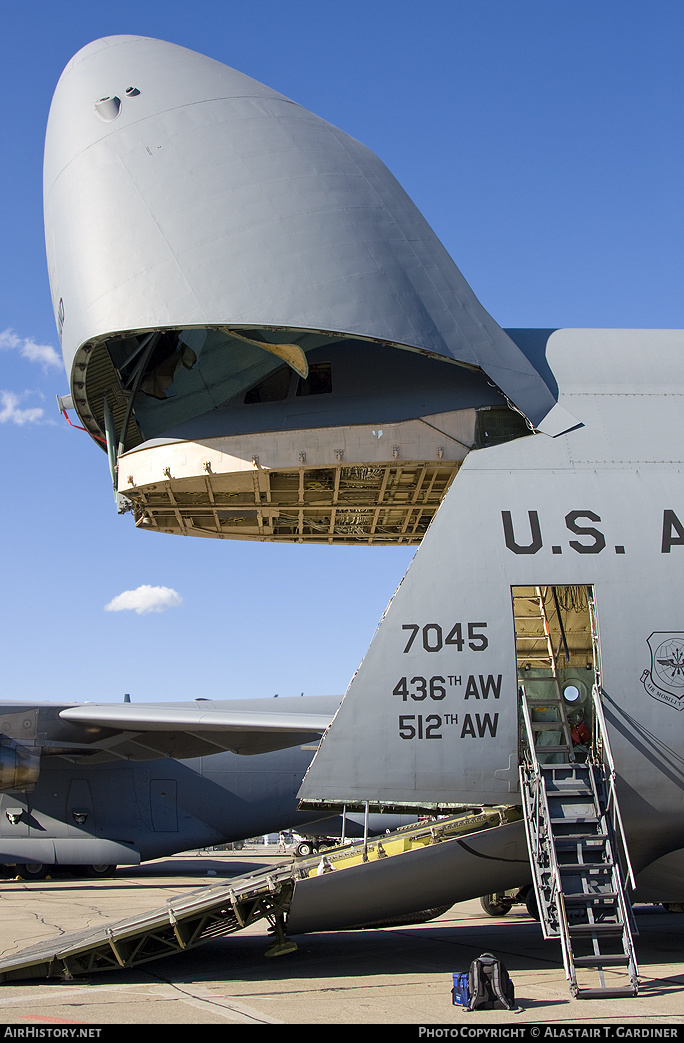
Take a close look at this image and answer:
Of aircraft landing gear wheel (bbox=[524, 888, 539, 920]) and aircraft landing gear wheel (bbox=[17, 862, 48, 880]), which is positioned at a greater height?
aircraft landing gear wheel (bbox=[17, 862, 48, 880])

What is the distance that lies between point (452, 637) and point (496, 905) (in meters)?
7.85

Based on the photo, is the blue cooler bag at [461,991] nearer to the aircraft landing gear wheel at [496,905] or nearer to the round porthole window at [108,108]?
the aircraft landing gear wheel at [496,905]

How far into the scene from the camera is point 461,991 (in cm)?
687

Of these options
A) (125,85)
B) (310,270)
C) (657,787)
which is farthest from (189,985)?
(125,85)

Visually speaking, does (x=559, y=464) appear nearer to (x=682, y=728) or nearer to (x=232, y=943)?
(x=682, y=728)

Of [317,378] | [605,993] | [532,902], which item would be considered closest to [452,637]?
A: [605,993]

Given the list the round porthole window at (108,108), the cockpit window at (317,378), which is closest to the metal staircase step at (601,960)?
the cockpit window at (317,378)

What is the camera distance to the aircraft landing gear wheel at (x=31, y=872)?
866 inches

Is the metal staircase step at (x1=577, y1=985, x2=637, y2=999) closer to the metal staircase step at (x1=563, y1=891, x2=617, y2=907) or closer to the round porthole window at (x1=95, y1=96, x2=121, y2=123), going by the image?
the metal staircase step at (x1=563, y1=891, x2=617, y2=907)

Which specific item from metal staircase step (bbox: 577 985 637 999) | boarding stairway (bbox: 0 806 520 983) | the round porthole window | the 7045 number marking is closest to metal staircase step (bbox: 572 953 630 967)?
metal staircase step (bbox: 577 985 637 999)

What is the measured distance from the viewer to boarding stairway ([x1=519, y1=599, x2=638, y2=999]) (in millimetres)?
7258

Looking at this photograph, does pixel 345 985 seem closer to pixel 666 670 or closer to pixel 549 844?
pixel 549 844

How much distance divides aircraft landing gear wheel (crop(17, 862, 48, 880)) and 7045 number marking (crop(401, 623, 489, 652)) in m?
17.7

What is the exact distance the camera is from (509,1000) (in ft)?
22.3
